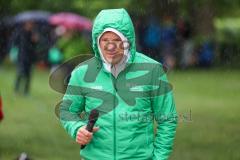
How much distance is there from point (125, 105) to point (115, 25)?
49cm

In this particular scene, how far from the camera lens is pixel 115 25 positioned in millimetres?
4449

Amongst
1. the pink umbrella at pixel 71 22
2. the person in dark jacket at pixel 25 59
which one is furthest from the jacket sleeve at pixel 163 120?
the pink umbrella at pixel 71 22

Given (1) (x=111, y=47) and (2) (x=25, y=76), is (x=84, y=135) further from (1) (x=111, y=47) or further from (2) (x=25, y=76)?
(2) (x=25, y=76)

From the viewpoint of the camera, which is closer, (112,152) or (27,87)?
(112,152)

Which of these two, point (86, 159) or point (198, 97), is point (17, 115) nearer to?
point (198, 97)

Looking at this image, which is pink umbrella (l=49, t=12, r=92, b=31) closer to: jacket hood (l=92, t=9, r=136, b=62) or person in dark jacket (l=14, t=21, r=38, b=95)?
person in dark jacket (l=14, t=21, r=38, b=95)

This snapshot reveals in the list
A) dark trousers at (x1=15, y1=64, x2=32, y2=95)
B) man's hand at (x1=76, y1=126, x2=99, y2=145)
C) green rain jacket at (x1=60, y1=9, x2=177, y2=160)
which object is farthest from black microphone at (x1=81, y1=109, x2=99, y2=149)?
dark trousers at (x1=15, y1=64, x2=32, y2=95)

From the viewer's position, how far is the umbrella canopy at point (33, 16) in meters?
26.3

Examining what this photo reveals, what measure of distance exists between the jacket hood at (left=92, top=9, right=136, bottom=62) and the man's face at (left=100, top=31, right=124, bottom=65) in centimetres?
5

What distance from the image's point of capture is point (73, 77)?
14.9 ft

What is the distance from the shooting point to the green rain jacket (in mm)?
4402

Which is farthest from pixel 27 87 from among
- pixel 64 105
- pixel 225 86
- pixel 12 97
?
pixel 64 105

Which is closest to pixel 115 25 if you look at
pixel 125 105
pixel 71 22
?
pixel 125 105

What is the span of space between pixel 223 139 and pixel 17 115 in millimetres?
4252
